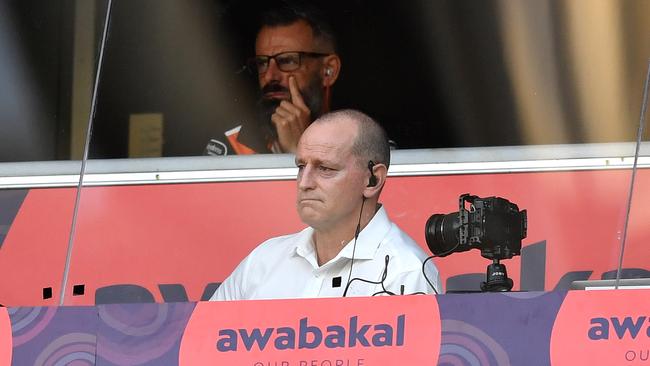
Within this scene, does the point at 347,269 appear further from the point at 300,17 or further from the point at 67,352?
the point at 300,17

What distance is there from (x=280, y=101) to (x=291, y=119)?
8cm

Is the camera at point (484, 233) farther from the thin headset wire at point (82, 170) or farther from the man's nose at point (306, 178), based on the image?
the thin headset wire at point (82, 170)

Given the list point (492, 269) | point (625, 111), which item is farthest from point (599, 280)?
point (625, 111)

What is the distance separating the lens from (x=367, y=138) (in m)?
4.66

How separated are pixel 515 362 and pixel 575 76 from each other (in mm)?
1459

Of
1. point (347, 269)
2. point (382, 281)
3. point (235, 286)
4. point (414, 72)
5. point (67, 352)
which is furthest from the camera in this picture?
point (414, 72)

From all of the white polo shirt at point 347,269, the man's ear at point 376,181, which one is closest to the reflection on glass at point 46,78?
the white polo shirt at point 347,269

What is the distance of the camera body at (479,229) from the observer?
4.50 meters

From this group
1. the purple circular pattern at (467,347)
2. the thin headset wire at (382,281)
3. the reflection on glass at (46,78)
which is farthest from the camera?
the reflection on glass at (46,78)

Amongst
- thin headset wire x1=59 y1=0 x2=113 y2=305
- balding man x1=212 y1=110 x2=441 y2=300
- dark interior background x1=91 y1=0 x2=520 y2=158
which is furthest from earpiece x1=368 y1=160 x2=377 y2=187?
thin headset wire x1=59 y1=0 x2=113 y2=305

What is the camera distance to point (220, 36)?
5.53m

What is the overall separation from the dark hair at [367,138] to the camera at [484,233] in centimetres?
27

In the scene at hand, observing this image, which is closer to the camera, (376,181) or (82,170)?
(376,181)

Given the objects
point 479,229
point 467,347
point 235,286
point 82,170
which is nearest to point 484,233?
point 479,229
